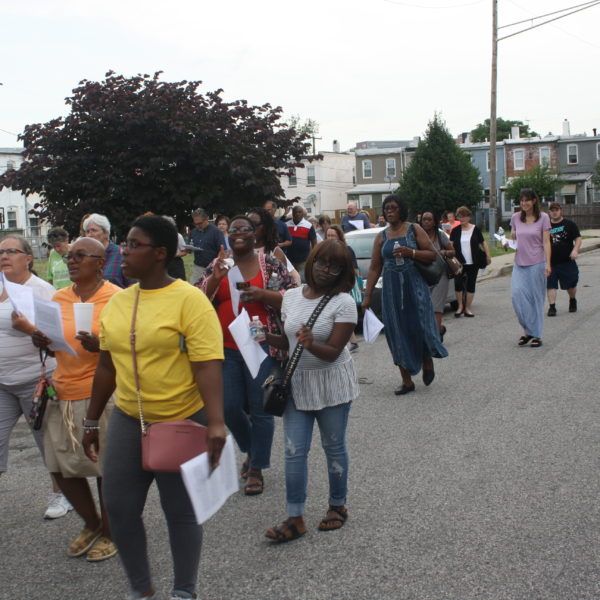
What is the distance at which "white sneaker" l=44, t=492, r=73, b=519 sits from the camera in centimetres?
492

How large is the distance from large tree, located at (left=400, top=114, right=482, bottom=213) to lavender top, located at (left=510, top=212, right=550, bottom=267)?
47.5 m

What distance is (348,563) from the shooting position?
400cm

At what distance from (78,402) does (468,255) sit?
10.7m

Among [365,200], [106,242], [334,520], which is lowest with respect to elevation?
[334,520]

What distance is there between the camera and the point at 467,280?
45.5ft

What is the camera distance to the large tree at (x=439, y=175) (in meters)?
57.2

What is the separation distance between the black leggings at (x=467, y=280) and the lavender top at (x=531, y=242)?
133 inches

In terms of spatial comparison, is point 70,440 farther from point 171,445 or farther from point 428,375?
point 428,375

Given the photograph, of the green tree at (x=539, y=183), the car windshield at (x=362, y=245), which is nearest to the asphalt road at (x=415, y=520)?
the car windshield at (x=362, y=245)

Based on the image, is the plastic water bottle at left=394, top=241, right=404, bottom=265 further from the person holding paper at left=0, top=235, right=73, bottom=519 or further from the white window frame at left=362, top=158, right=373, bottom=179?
the white window frame at left=362, top=158, right=373, bottom=179

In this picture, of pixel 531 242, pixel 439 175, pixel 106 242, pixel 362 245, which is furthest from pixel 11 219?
pixel 106 242

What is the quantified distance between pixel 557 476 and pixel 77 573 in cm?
305

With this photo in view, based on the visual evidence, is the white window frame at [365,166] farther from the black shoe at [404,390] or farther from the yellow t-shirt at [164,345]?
the yellow t-shirt at [164,345]

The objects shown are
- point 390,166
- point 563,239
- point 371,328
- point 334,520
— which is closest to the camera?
point 334,520
